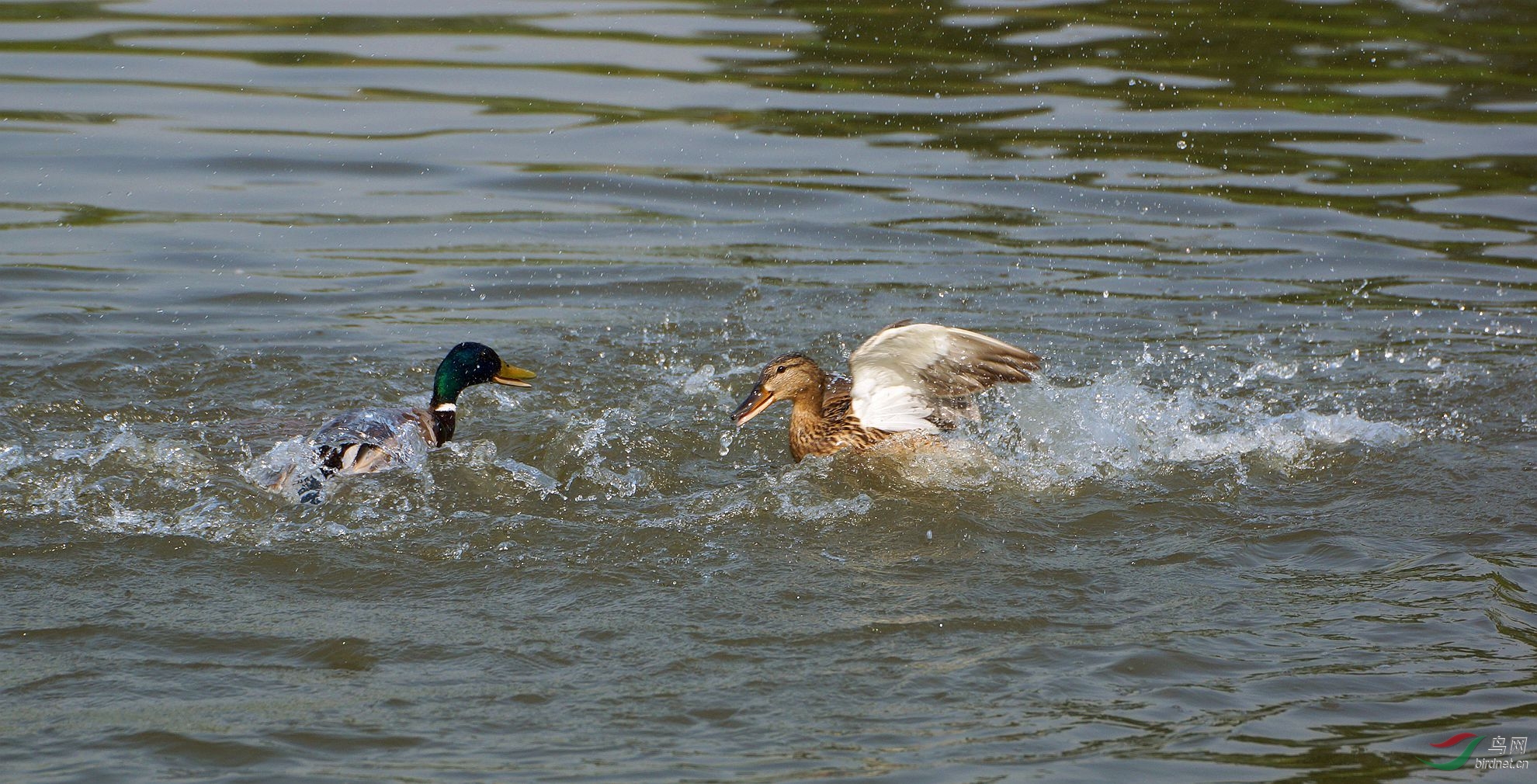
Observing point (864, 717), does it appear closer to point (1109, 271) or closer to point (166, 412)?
point (166, 412)

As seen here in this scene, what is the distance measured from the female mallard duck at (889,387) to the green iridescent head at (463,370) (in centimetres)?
112

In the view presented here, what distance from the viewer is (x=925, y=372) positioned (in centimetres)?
669

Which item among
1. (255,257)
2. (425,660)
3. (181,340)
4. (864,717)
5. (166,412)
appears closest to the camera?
(864,717)

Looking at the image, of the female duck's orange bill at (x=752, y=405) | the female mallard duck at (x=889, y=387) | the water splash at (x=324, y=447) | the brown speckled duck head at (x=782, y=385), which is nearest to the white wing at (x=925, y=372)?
the female mallard duck at (x=889, y=387)

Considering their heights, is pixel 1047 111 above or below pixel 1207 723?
above

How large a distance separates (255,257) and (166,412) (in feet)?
9.11

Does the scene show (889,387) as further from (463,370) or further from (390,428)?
(390,428)

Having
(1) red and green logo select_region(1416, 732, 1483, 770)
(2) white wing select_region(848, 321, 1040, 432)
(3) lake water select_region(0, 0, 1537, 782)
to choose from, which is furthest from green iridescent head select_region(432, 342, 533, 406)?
(1) red and green logo select_region(1416, 732, 1483, 770)

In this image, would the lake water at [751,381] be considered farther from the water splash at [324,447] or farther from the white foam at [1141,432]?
the water splash at [324,447]

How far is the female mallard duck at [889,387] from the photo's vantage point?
644 cm

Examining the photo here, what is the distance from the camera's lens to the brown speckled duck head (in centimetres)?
685

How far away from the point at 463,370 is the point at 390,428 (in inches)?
23.4

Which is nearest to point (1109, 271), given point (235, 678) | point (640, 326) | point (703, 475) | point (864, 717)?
point (640, 326)

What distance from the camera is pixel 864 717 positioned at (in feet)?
13.7
